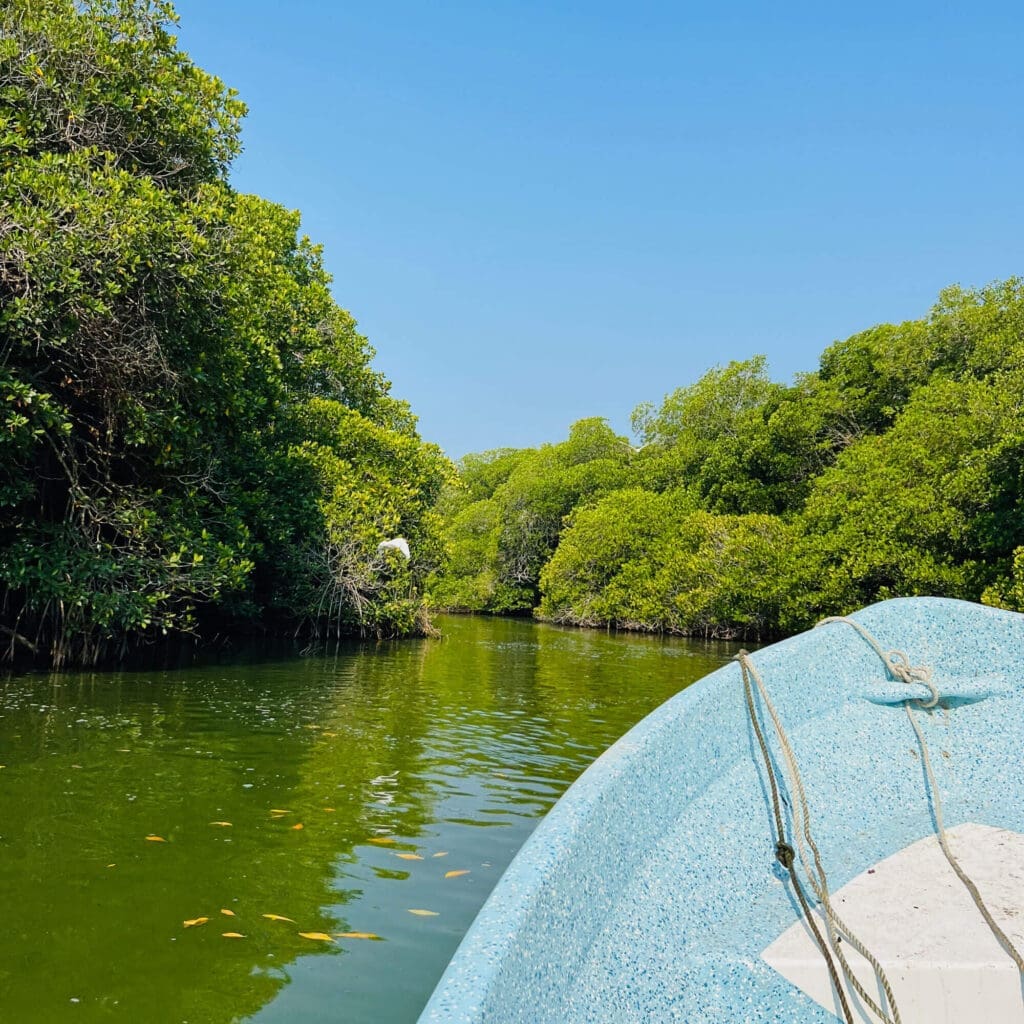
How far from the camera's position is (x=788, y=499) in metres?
32.5

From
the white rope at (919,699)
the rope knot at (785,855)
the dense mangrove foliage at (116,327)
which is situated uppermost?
the dense mangrove foliage at (116,327)

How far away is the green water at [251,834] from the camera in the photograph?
9.66 feet

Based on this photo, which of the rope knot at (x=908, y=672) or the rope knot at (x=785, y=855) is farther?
the rope knot at (x=908, y=672)

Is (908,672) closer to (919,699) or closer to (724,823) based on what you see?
(919,699)

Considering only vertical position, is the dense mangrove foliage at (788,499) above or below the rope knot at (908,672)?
above

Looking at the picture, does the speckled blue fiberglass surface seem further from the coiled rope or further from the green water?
the green water

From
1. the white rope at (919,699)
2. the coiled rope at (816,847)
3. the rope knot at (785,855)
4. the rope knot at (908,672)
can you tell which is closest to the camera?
the coiled rope at (816,847)

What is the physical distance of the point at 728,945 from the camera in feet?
7.67

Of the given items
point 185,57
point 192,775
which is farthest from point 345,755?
point 185,57

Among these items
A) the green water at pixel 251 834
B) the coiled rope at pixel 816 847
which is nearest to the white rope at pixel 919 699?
the coiled rope at pixel 816 847

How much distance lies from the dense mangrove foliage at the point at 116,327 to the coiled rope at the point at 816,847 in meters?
Answer: 8.33

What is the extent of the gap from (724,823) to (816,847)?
405 millimetres

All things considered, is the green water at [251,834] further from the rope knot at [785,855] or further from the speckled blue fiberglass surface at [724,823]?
the rope knot at [785,855]

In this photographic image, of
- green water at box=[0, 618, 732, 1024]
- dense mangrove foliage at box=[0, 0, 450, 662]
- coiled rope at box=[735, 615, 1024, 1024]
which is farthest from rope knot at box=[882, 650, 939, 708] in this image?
dense mangrove foliage at box=[0, 0, 450, 662]
